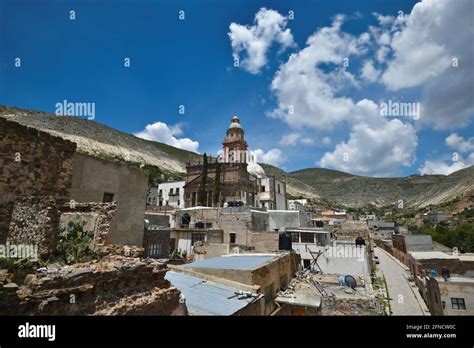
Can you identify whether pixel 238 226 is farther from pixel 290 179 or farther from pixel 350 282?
pixel 290 179

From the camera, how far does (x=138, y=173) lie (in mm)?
13117

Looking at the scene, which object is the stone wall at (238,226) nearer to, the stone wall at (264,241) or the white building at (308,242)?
the stone wall at (264,241)

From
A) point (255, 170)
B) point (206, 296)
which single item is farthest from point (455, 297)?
point (255, 170)

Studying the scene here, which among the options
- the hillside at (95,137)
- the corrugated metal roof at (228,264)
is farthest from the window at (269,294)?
the hillside at (95,137)

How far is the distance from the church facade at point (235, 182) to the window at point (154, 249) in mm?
24794

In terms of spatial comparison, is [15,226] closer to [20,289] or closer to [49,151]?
[49,151]

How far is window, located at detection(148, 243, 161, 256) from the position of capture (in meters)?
18.7

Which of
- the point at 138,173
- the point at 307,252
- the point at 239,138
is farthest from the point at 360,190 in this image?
the point at 138,173

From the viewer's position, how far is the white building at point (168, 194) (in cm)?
5961

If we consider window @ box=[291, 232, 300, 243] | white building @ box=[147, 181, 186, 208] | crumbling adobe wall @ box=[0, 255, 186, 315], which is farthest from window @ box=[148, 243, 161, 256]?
white building @ box=[147, 181, 186, 208]

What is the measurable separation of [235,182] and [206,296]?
130 feet

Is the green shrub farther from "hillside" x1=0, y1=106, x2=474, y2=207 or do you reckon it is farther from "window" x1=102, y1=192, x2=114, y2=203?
"hillside" x1=0, y1=106, x2=474, y2=207

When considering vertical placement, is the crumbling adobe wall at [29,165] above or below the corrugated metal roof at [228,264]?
above
